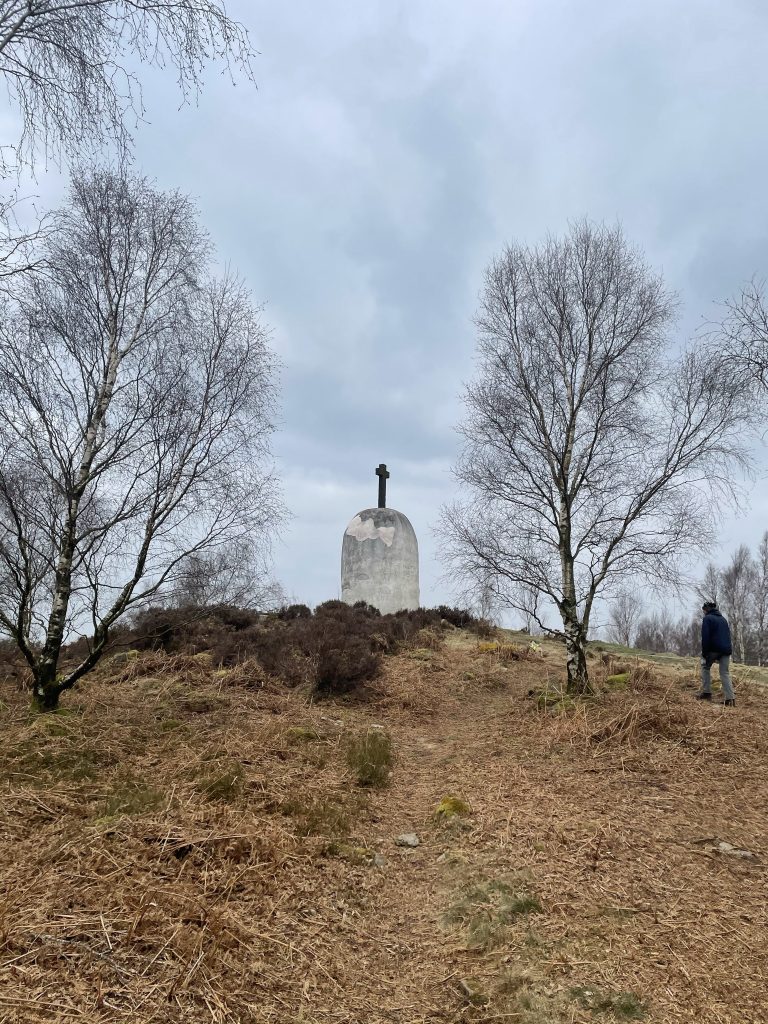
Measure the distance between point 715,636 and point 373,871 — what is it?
773cm

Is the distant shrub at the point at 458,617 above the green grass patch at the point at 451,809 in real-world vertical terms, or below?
above

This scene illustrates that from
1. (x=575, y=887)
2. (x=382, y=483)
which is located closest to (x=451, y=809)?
(x=575, y=887)

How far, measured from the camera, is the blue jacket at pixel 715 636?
30.9 ft

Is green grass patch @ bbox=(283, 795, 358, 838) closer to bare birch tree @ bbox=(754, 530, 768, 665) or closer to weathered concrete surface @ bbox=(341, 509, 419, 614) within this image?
weathered concrete surface @ bbox=(341, 509, 419, 614)

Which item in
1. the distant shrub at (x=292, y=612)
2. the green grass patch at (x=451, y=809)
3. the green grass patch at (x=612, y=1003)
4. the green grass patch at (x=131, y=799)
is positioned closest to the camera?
the green grass patch at (x=612, y=1003)

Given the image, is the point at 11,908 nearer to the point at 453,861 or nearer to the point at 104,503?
the point at 453,861

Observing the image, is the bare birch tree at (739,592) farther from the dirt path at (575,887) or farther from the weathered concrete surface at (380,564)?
the dirt path at (575,887)

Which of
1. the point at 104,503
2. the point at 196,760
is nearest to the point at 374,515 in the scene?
the point at 104,503

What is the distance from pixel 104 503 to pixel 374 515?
12074mm

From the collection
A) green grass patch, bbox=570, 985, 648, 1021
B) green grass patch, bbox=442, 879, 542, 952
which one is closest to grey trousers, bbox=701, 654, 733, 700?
green grass patch, bbox=442, 879, 542, 952

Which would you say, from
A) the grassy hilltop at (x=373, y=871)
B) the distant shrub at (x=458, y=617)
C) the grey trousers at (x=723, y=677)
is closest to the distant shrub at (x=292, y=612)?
the distant shrub at (x=458, y=617)

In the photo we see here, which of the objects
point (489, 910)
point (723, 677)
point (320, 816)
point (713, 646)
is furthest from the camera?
point (713, 646)

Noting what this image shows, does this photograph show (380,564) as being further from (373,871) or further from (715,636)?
(373,871)

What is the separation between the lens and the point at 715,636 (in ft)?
31.3
